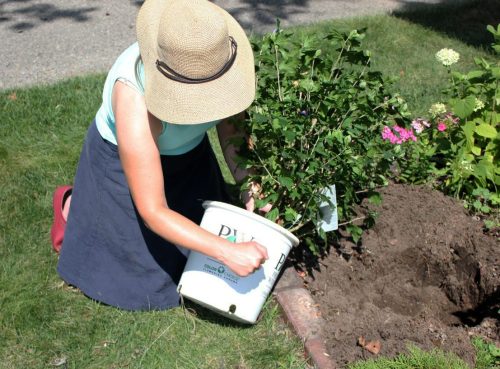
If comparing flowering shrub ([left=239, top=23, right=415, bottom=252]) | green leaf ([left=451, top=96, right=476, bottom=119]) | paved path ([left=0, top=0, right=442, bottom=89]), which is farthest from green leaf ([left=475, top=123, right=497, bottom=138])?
paved path ([left=0, top=0, right=442, bottom=89])

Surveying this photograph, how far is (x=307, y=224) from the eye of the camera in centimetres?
288

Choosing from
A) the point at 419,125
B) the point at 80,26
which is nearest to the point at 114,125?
the point at 419,125

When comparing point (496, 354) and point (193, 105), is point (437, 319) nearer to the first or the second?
point (496, 354)

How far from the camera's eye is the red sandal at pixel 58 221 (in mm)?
3039

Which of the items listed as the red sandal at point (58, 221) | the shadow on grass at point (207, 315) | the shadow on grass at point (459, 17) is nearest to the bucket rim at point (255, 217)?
the shadow on grass at point (207, 315)

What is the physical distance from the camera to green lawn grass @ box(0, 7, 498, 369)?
254 cm

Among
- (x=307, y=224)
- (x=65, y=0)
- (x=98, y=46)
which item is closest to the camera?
(x=307, y=224)

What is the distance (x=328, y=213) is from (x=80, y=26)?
144 inches

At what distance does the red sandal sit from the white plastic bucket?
79cm

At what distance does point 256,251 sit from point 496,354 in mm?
1039

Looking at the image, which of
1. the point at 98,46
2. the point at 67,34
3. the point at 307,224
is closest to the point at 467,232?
the point at 307,224

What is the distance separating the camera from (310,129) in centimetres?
262

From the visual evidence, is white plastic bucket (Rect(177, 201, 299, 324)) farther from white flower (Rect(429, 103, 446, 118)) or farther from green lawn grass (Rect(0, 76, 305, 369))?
white flower (Rect(429, 103, 446, 118))

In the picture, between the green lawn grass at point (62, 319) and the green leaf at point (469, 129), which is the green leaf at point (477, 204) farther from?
the green lawn grass at point (62, 319)
